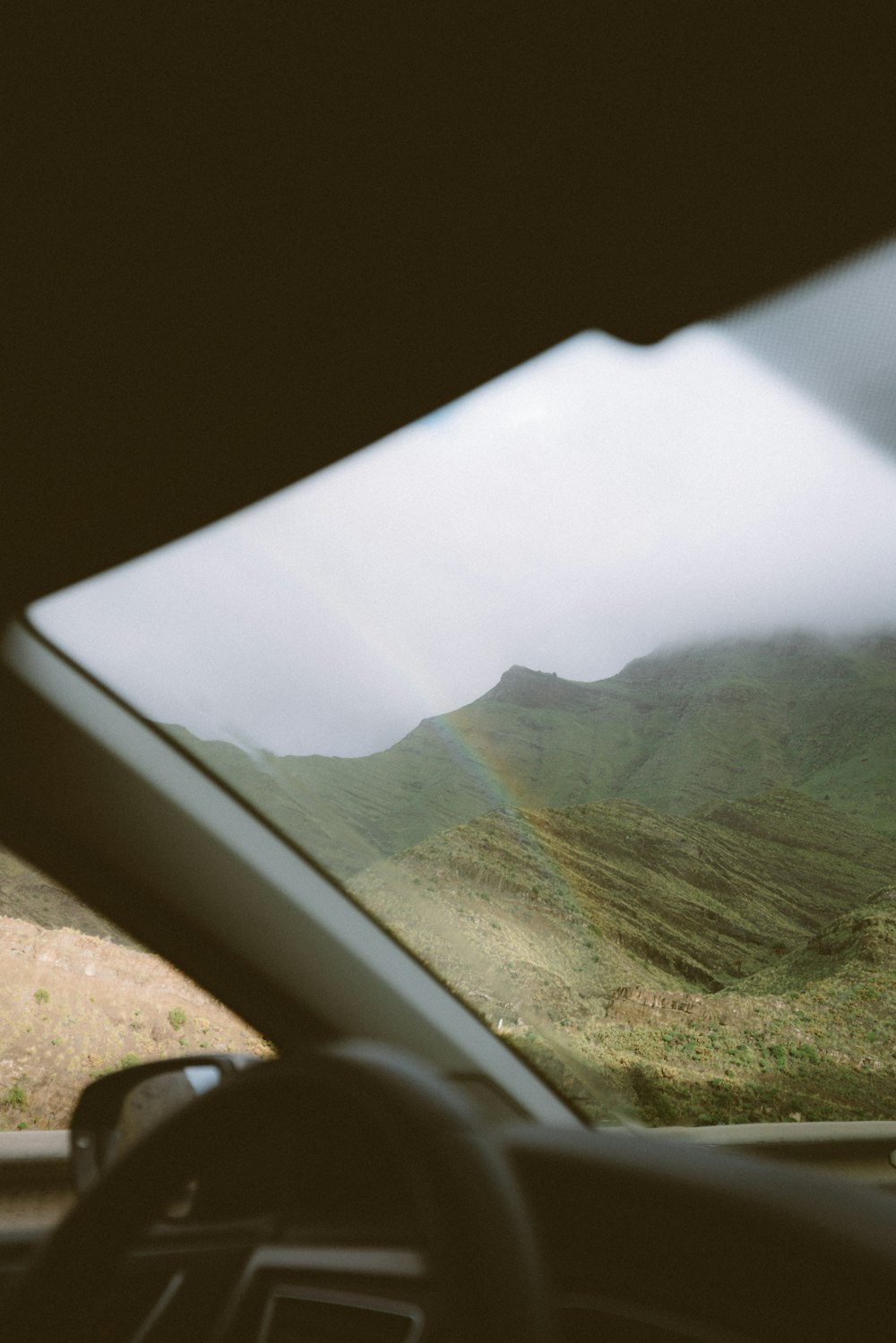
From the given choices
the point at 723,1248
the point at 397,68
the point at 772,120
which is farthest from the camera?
the point at 397,68

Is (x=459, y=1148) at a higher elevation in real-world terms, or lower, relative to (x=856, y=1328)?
higher

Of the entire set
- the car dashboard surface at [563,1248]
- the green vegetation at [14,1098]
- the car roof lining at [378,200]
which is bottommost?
the green vegetation at [14,1098]

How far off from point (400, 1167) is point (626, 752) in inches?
71.1

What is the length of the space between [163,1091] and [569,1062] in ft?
3.77

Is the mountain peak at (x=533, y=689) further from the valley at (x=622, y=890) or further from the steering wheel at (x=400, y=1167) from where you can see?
the steering wheel at (x=400, y=1167)

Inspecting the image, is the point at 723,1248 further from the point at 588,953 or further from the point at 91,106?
the point at 91,106

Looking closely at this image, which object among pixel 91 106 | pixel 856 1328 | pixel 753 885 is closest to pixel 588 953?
pixel 753 885

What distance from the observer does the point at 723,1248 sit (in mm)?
1387

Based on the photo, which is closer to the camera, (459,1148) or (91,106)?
(459,1148)

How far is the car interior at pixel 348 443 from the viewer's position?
4.03ft

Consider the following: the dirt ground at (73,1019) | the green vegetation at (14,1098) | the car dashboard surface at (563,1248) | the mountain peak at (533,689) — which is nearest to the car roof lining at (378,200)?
the mountain peak at (533,689)

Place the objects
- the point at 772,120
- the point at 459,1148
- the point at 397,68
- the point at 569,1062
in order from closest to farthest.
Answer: the point at 459,1148
the point at 772,120
the point at 397,68
the point at 569,1062

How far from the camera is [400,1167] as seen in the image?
1042 millimetres

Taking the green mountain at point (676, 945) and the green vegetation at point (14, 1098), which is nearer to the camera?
the green mountain at point (676, 945)
